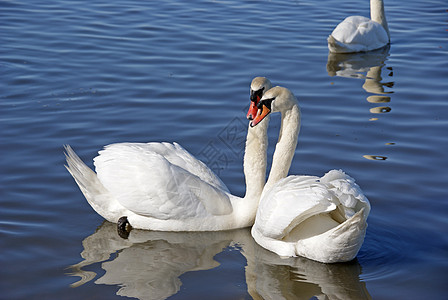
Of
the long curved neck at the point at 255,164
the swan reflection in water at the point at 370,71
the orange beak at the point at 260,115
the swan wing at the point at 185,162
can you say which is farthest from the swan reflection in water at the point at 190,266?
the swan reflection in water at the point at 370,71

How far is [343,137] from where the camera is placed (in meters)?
8.98

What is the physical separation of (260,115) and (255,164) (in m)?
0.56

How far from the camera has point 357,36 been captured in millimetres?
13195

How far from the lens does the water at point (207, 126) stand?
19.4 feet

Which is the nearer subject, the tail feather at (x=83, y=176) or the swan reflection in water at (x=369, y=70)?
the tail feather at (x=83, y=176)

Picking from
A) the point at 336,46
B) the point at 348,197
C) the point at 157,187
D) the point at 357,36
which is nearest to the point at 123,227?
the point at 157,187

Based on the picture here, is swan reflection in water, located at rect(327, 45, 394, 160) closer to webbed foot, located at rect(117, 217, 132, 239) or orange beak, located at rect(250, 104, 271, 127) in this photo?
orange beak, located at rect(250, 104, 271, 127)

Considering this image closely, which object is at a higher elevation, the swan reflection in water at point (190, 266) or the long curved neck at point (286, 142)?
the long curved neck at point (286, 142)

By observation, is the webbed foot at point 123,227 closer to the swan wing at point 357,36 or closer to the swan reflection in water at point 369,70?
the swan reflection in water at point 369,70

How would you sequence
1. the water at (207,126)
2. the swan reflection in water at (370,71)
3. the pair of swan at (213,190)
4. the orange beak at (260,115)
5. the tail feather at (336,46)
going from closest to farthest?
the water at (207,126)
the pair of swan at (213,190)
the orange beak at (260,115)
the swan reflection in water at (370,71)
the tail feather at (336,46)

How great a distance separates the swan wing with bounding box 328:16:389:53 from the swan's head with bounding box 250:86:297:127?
6511 millimetres

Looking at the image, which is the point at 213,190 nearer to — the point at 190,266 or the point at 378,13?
the point at 190,266

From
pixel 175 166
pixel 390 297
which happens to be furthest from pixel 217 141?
pixel 390 297

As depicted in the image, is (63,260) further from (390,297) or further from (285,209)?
(390,297)
